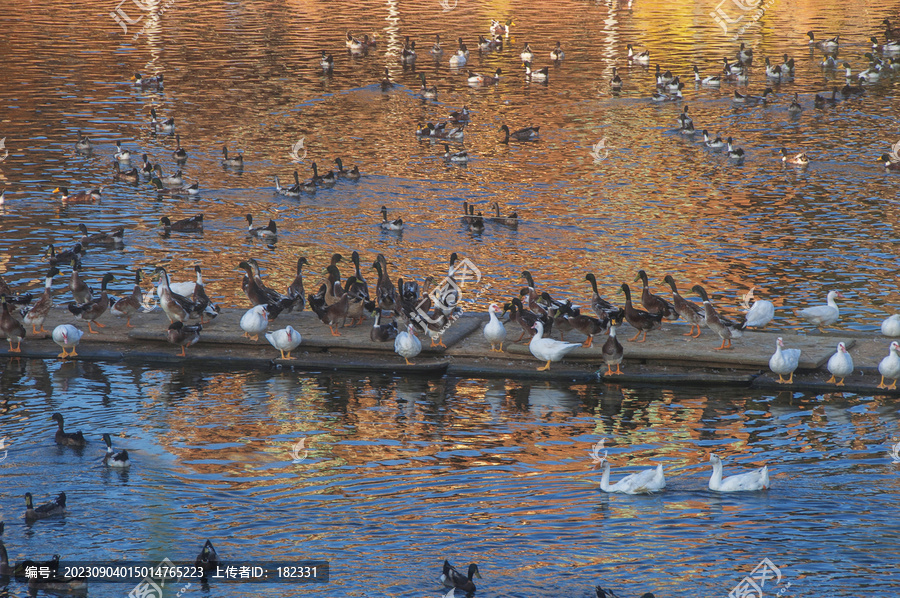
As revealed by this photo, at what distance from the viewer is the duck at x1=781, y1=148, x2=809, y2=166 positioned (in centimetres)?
3966

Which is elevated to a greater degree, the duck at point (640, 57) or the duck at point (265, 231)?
the duck at point (640, 57)

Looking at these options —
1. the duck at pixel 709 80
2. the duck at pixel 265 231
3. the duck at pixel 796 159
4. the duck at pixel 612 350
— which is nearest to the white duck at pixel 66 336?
the duck at pixel 265 231

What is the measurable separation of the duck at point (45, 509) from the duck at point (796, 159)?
101 ft

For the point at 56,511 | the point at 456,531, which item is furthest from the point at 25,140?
the point at 456,531

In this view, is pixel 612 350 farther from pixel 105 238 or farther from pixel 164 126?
pixel 164 126

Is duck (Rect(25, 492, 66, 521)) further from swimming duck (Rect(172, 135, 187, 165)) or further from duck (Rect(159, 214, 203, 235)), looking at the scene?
swimming duck (Rect(172, 135, 187, 165))

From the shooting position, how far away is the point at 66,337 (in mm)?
23141

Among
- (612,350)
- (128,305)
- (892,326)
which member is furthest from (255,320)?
(892,326)

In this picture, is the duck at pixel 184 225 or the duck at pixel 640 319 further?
the duck at pixel 184 225

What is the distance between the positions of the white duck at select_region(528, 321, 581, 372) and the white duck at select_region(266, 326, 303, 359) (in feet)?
16.4

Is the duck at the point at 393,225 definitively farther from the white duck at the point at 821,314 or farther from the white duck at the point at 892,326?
the white duck at the point at 892,326

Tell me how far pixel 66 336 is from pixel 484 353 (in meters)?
9.02

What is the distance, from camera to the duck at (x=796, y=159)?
39.7 metres

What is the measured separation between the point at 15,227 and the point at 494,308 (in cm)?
1895
